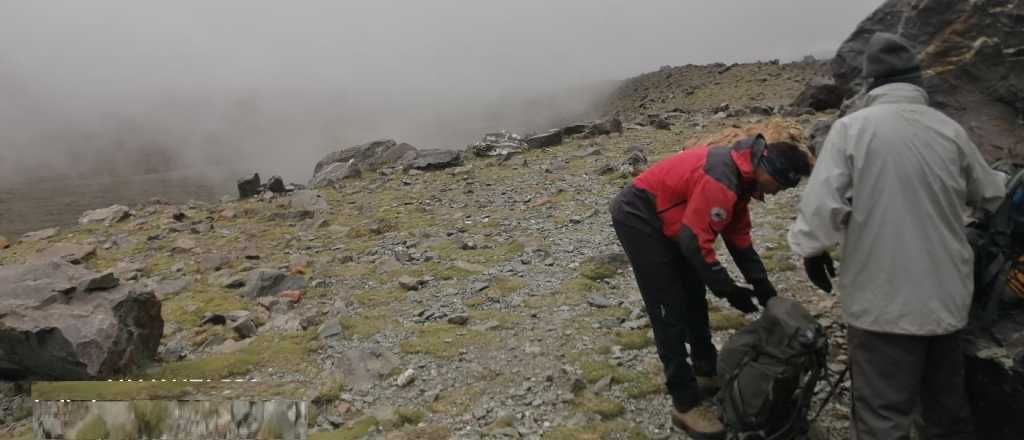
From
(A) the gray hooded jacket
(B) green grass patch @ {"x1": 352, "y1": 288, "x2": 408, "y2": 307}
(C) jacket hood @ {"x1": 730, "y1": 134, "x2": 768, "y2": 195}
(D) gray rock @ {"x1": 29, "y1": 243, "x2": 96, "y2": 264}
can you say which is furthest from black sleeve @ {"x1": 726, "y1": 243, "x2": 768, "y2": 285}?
(D) gray rock @ {"x1": 29, "y1": 243, "x2": 96, "y2": 264}

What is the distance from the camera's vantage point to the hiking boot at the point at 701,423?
694cm

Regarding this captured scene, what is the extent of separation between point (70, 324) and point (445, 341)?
582 centimetres

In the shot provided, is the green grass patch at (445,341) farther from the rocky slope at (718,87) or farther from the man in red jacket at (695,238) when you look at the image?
the rocky slope at (718,87)

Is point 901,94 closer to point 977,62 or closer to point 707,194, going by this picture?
point 707,194

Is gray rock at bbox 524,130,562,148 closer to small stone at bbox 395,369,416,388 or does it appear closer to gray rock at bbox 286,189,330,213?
gray rock at bbox 286,189,330,213

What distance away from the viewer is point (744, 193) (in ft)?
20.6

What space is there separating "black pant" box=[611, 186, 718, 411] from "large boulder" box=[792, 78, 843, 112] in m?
28.6

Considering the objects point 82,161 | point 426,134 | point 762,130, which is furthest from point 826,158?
point 82,161

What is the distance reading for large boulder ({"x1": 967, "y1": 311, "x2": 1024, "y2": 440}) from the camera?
5801 mm

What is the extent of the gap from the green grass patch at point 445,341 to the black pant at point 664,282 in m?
4.10

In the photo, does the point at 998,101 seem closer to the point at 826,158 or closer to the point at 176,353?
the point at 826,158

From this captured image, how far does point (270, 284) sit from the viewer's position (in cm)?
1564

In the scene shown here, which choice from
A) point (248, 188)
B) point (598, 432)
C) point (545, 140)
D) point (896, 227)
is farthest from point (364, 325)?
point (545, 140)

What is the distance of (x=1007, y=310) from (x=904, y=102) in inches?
103
